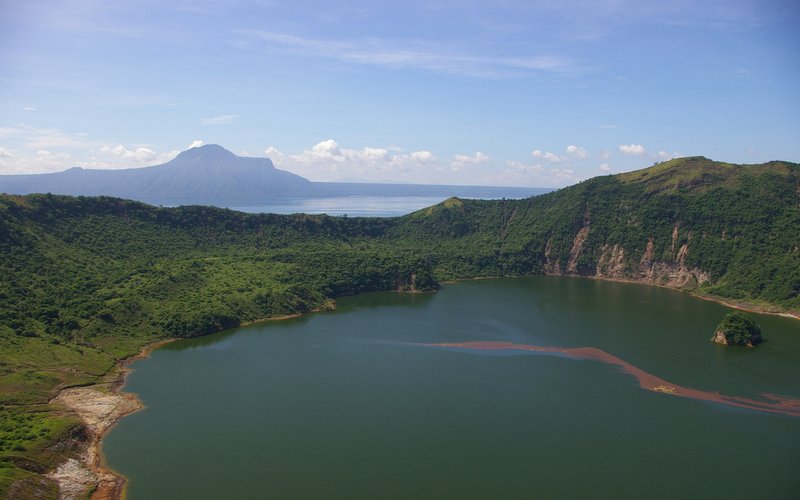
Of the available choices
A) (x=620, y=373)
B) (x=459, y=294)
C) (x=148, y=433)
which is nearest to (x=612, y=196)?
(x=459, y=294)

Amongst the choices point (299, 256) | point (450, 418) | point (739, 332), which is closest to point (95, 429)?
point (450, 418)

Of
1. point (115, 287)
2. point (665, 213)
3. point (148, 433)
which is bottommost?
point (148, 433)

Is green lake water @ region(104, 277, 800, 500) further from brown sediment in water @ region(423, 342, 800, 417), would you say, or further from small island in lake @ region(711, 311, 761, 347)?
small island in lake @ region(711, 311, 761, 347)

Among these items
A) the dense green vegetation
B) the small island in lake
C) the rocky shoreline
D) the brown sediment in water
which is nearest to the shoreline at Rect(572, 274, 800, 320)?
the dense green vegetation

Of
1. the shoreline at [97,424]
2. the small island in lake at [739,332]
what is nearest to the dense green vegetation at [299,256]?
the shoreline at [97,424]

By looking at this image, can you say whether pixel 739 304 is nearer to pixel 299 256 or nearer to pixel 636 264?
pixel 636 264

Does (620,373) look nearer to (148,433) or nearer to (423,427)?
(423,427)

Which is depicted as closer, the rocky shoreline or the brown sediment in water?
the rocky shoreline
